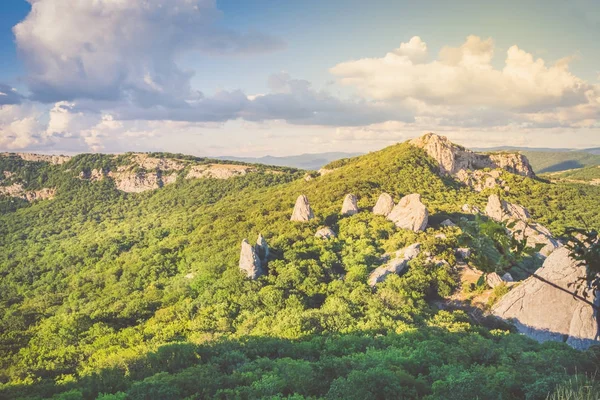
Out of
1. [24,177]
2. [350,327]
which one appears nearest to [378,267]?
[350,327]

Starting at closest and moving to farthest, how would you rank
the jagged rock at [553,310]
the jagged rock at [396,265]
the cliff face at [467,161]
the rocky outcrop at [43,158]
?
the jagged rock at [553,310], the jagged rock at [396,265], the cliff face at [467,161], the rocky outcrop at [43,158]

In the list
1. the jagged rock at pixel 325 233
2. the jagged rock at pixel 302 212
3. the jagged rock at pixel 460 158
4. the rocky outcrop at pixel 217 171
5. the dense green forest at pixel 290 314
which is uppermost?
the jagged rock at pixel 460 158

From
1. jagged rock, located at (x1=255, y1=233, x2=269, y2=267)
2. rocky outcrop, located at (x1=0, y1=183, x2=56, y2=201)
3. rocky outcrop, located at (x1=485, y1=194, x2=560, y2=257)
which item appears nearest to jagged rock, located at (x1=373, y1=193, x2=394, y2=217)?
rocky outcrop, located at (x1=485, y1=194, x2=560, y2=257)

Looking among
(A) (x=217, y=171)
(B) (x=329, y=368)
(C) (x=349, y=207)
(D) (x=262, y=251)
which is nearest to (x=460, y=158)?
(C) (x=349, y=207)

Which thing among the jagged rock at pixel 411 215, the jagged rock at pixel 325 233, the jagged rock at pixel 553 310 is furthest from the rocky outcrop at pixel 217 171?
the jagged rock at pixel 553 310

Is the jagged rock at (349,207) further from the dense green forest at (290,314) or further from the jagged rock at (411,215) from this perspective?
the jagged rock at (411,215)

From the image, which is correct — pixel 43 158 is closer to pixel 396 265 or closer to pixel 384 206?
Answer: pixel 384 206
